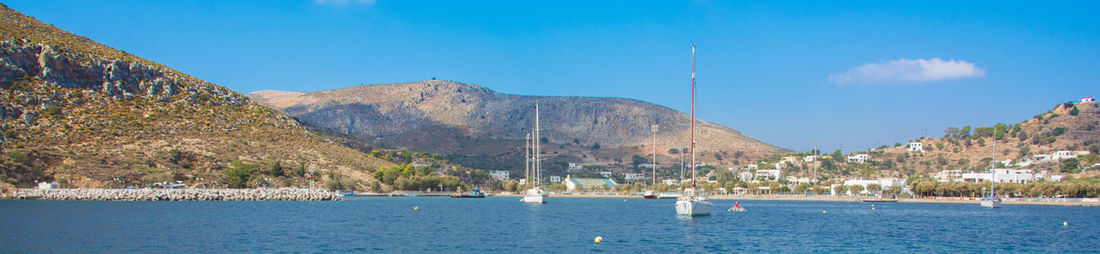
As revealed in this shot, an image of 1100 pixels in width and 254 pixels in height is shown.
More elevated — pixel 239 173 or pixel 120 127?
pixel 120 127

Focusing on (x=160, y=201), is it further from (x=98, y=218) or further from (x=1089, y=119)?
(x=1089, y=119)

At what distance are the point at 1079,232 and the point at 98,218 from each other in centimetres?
5774

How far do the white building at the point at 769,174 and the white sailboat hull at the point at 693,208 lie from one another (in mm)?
128585

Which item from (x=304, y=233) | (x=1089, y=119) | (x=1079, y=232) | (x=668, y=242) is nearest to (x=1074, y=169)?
(x=1089, y=119)

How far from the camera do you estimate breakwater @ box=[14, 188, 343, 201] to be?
67.9 m

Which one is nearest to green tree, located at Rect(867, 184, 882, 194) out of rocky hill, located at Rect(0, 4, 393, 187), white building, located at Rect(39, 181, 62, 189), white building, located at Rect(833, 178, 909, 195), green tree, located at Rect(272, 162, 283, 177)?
white building, located at Rect(833, 178, 909, 195)

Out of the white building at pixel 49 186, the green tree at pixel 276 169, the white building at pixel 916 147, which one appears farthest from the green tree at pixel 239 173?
the white building at pixel 916 147

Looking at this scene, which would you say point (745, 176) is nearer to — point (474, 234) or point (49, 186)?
point (49, 186)

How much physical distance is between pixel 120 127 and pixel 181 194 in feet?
44.1

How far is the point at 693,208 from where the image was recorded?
55.6 m

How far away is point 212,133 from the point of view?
9231 centimetres

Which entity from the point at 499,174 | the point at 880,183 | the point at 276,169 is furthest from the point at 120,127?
the point at 880,183

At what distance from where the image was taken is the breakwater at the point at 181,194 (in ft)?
223

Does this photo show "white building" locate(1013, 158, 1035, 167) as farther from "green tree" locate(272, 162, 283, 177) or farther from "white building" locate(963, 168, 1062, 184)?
"green tree" locate(272, 162, 283, 177)
